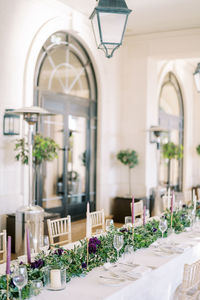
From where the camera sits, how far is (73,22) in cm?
849

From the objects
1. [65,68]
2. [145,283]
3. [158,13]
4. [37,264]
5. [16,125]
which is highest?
[158,13]

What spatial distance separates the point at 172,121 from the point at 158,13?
5.25 metres

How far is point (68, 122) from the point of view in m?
8.86

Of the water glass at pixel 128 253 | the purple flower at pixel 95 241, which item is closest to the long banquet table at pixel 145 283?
the water glass at pixel 128 253

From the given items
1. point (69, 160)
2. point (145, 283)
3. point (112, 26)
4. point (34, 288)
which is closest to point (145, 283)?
point (145, 283)

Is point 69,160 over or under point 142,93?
under

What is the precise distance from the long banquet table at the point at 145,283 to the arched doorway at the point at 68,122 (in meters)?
4.17

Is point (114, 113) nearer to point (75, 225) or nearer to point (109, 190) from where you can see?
point (109, 190)

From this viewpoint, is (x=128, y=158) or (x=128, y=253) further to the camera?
(x=128, y=158)

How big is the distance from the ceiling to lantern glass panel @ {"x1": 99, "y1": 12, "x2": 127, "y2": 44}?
14.5 ft

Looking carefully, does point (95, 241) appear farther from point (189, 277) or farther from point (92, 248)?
point (189, 277)

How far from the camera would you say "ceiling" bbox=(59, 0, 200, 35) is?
791 cm

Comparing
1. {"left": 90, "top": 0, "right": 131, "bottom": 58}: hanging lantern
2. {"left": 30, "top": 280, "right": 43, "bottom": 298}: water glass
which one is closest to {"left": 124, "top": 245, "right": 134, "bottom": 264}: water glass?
{"left": 30, "top": 280, "right": 43, "bottom": 298}: water glass

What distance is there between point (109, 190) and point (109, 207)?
1.31 feet
